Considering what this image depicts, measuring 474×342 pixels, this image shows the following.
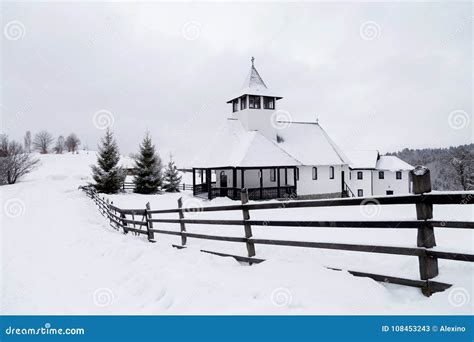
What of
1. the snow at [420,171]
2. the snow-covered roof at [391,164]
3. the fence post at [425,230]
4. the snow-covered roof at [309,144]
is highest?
the snow-covered roof at [309,144]

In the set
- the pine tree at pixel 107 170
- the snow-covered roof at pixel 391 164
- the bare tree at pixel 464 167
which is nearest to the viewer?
the pine tree at pixel 107 170

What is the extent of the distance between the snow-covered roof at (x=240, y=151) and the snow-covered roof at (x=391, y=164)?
21.3m

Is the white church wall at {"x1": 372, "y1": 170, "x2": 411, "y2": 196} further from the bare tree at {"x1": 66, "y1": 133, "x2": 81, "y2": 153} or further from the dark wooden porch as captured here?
the bare tree at {"x1": 66, "y1": 133, "x2": 81, "y2": 153}

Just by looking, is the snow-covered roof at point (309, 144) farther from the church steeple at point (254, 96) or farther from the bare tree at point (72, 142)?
the bare tree at point (72, 142)

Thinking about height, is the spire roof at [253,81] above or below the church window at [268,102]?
above

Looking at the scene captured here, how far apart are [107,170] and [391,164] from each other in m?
37.6

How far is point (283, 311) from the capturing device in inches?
125

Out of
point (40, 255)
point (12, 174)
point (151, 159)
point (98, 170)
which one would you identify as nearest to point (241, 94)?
point (151, 159)

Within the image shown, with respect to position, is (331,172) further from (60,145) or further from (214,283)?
(60,145)

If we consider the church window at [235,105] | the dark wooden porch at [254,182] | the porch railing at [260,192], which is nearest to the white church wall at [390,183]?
the dark wooden porch at [254,182]

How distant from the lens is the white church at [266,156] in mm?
23969

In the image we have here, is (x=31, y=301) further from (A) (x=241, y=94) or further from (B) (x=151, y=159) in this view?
(B) (x=151, y=159)

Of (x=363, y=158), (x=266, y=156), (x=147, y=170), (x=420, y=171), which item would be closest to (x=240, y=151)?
(x=266, y=156)

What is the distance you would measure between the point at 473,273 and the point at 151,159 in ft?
111
